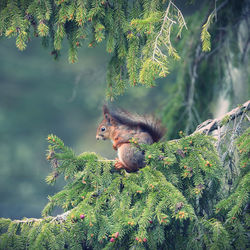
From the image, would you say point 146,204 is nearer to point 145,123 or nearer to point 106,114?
point 145,123

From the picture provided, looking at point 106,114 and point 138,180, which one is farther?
point 106,114

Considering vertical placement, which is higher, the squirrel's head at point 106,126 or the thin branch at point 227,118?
the squirrel's head at point 106,126

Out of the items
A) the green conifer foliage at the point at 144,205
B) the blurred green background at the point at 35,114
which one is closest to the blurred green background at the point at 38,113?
the blurred green background at the point at 35,114

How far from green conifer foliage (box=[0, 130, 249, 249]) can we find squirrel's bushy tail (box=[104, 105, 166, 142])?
0.31 m

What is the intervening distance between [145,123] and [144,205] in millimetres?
661

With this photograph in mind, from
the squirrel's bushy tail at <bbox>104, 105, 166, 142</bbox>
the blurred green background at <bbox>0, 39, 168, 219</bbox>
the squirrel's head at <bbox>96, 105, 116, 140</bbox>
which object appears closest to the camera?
the squirrel's bushy tail at <bbox>104, 105, 166, 142</bbox>

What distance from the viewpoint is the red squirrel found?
7.65 ft

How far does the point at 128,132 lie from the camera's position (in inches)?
102

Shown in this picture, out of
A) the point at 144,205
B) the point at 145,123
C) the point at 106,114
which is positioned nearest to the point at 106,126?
the point at 106,114

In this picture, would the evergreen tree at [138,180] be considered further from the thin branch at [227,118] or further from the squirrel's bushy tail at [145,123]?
the squirrel's bushy tail at [145,123]

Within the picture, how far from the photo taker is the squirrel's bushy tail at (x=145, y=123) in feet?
7.95

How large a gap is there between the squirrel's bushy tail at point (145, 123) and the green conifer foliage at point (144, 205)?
1.00 ft

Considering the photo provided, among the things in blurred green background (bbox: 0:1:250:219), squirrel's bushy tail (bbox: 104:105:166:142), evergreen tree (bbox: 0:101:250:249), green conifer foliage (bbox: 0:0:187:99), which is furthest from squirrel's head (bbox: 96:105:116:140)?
blurred green background (bbox: 0:1:250:219)

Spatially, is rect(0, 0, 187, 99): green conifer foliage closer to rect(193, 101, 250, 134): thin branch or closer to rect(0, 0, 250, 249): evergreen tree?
rect(0, 0, 250, 249): evergreen tree
